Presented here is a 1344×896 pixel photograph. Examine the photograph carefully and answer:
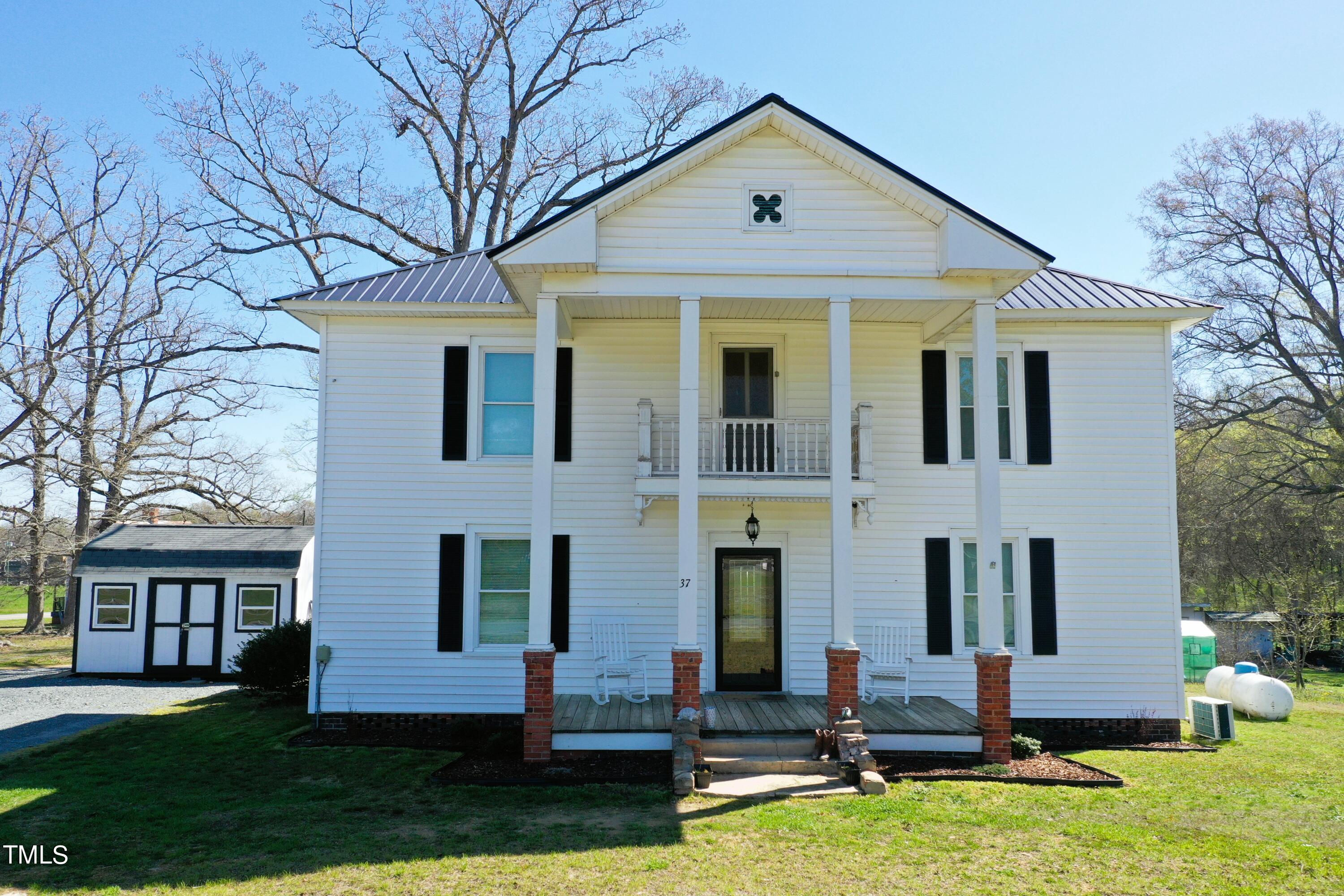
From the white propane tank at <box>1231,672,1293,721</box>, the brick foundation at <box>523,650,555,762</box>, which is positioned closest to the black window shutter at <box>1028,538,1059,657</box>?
the white propane tank at <box>1231,672,1293,721</box>

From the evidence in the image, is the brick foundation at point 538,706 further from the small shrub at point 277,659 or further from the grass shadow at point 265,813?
the small shrub at point 277,659

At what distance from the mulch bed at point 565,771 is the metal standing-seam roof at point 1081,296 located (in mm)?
7293

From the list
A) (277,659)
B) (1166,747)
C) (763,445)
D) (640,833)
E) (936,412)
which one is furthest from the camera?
(277,659)

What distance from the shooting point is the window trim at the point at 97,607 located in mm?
17469

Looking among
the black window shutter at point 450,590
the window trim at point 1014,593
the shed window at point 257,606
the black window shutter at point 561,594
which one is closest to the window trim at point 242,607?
the shed window at point 257,606

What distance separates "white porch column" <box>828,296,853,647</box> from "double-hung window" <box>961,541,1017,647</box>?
2600 millimetres

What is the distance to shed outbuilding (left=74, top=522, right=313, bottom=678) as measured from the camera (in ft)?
57.3

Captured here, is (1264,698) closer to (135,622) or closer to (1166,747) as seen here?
(1166,747)

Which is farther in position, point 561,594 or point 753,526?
point 561,594

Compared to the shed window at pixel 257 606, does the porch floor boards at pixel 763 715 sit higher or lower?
Answer: lower

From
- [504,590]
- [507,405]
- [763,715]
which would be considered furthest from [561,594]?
[763,715]

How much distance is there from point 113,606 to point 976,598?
16116 mm

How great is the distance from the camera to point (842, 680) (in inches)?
365

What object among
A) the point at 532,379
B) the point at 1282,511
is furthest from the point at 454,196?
the point at 1282,511
